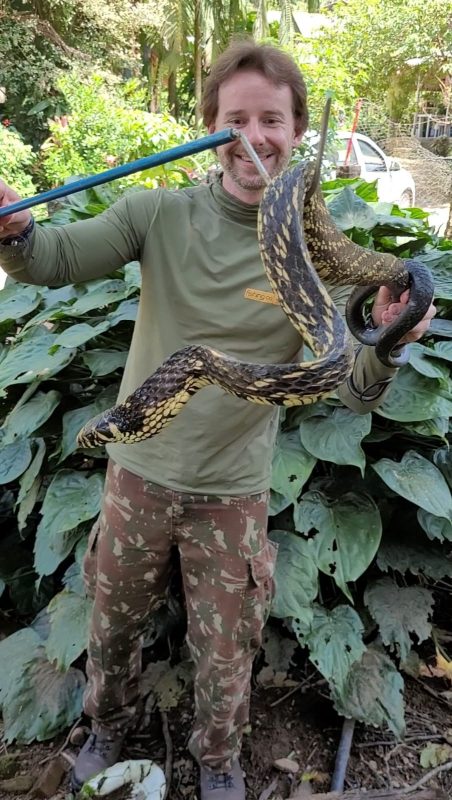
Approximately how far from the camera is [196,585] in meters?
2.24

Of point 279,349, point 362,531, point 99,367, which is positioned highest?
point 279,349

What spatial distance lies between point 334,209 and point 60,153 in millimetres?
10464

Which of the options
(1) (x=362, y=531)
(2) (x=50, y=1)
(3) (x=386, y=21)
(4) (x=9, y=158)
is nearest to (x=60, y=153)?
(4) (x=9, y=158)

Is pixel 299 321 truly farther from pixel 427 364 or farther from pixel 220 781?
pixel 220 781

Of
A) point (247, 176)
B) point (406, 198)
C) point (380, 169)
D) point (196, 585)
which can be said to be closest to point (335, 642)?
point (196, 585)

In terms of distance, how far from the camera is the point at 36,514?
3.38 m

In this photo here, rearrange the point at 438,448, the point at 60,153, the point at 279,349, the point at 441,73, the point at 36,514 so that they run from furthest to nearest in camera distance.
Result: the point at 441,73, the point at 60,153, the point at 36,514, the point at 438,448, the point at 279,349

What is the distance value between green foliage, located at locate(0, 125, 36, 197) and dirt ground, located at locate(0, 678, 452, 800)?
36.5ft

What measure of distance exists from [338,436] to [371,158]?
38.1 ft

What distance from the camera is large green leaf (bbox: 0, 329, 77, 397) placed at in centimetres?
290

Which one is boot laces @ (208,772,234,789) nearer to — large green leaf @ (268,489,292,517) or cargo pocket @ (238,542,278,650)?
cargo pocket @ (238,542,278,650)

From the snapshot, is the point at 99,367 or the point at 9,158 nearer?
the point at 99,367

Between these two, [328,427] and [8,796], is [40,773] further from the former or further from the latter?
[328,427]

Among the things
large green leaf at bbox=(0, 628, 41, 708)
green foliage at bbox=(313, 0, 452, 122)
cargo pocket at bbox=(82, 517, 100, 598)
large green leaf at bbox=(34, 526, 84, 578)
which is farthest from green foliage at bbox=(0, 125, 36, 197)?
cargo pocket at bbox=(82, 517, 100, 598)
